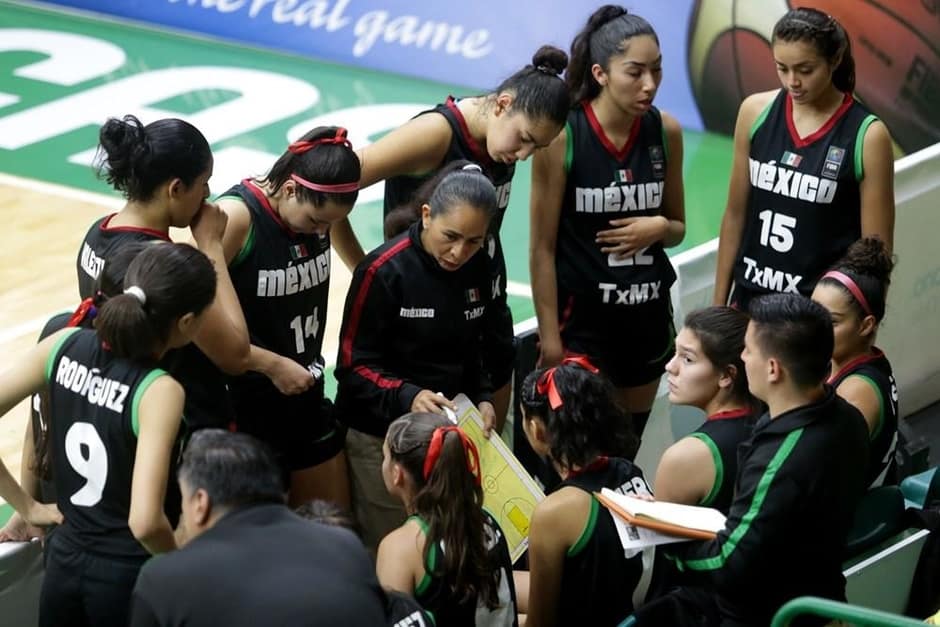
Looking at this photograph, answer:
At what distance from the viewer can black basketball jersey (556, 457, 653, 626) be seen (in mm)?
3697

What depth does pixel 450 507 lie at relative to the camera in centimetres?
358

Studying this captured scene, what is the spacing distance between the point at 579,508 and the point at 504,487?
792mm

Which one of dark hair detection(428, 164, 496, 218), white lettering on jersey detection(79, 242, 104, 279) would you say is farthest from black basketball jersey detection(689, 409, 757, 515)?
white lettering on jersey detection(79, 242, 104, 279)

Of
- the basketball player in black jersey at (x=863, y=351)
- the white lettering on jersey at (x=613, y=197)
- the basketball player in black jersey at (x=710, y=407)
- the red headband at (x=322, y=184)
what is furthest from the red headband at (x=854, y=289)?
the red headband at (x=322, y=184)

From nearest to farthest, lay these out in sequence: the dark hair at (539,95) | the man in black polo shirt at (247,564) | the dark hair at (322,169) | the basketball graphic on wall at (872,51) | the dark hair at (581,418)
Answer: the man in black polo shirt at (247,564), the dark hair at (581,418), the dark hair at (322,169), the dark hair at (539,95), the basketball graphic on wall at (872,51)

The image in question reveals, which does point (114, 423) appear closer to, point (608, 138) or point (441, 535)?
point (441, 535)

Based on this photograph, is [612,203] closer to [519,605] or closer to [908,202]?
[519,605]

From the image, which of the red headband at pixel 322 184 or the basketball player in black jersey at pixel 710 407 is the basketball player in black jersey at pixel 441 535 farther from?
the red headband at pixel 322 184

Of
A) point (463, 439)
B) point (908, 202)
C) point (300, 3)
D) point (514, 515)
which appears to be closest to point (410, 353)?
point (514, 515)

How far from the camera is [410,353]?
14.8 ft

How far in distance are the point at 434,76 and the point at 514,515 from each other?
7.23 metres

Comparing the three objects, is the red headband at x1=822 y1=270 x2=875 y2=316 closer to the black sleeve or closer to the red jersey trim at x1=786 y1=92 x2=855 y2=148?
the red jersey trim at x1=786 y1=92 x2=855 y2=148

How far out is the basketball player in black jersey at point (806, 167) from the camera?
483 centimetres

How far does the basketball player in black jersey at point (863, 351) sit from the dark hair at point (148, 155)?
71.0 inches
